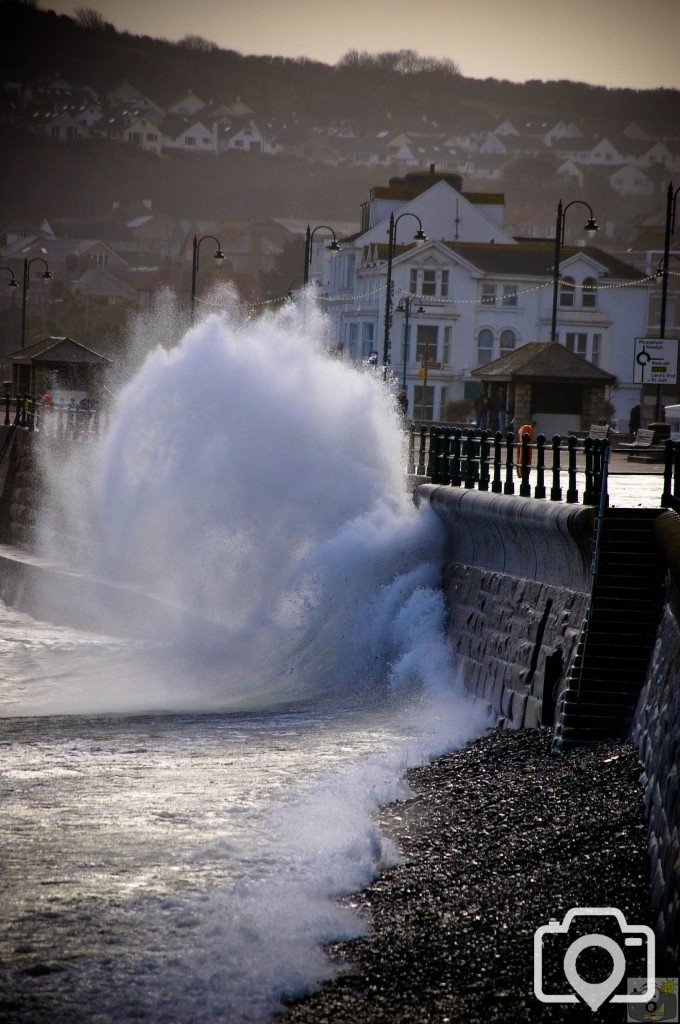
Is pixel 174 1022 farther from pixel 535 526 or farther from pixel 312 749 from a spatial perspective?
pixel 535 526

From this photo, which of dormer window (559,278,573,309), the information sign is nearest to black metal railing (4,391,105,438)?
the information sign

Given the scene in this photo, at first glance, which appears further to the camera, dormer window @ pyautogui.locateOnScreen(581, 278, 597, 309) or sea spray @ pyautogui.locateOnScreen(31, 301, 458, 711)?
dormer window @ pyautogui.locateOnScreen(581, 278, 597, 309)

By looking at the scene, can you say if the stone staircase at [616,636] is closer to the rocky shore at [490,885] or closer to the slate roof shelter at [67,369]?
the rocky shore at [490,885]

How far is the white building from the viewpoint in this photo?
62938mm

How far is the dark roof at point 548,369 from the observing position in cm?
3709

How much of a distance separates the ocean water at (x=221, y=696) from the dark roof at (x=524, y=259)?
36.7 meters

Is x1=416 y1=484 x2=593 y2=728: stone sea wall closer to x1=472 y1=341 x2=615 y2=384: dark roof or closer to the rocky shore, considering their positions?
the rocky shore

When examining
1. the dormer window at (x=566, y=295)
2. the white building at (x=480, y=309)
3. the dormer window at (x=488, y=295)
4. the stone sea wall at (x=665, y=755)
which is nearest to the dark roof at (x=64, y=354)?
the white building at (x=480, y=309)

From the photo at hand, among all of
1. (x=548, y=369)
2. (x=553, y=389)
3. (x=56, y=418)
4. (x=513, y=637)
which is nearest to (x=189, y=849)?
(x=513, y=637)

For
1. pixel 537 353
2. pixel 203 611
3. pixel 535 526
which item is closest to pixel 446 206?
pixel 537 353

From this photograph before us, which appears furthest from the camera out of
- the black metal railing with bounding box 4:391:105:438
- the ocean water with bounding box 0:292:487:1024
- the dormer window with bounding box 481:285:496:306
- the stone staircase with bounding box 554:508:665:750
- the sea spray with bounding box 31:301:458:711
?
the dormer window with bounding box 481:285:496:306

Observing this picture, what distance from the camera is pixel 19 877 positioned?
971cm

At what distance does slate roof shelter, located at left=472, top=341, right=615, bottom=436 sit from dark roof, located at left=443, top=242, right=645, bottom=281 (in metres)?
26.5

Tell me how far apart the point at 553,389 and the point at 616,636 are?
85.8ft
